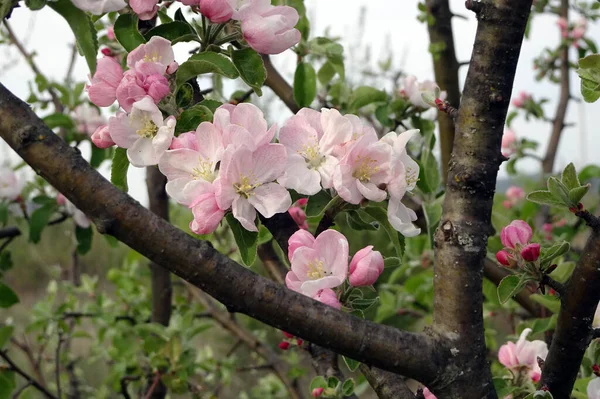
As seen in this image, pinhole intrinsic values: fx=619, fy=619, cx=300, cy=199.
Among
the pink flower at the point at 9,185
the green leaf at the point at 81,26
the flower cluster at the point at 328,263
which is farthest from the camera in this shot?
the pink flower at the point at 9,185

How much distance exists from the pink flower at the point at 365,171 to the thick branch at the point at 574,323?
27 centimetres

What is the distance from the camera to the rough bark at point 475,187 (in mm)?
793

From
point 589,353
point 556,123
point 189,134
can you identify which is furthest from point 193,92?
point 556,123

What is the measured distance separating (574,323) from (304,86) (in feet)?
2.80

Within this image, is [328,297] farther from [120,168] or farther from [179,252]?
[120,168]

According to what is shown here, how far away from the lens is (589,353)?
3.71 ft

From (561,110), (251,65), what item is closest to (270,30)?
(251,65)

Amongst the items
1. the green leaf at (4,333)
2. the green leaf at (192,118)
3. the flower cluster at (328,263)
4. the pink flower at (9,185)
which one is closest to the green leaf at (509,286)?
the flower cluster at (328,263)

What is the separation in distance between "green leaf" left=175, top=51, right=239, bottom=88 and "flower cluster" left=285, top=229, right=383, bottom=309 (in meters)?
0.24

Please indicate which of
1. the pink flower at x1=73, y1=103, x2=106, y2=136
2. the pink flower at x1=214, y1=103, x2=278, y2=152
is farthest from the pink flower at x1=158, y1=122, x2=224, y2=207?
the pink flower at x1=73, y1=103, x2=106, y2=136

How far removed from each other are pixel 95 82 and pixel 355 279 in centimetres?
44

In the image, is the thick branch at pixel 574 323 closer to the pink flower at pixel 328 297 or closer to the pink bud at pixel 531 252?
the pink bud at pixel 531 252

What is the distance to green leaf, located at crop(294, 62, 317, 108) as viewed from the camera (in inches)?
56.9

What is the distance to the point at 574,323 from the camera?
80 cm
